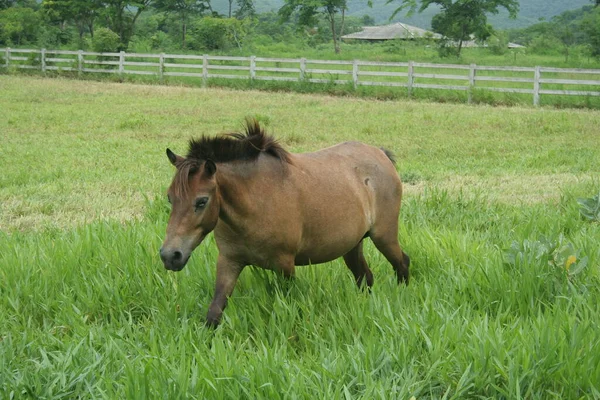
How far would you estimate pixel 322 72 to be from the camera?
23531 millimetres

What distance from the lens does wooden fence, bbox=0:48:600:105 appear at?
21578 millimetres

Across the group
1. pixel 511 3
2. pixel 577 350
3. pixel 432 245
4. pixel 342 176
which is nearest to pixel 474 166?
pixel 432 245

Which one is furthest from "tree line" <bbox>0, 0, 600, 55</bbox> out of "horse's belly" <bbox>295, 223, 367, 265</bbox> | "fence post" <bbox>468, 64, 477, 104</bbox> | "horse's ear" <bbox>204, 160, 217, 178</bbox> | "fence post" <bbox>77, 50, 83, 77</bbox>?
"horse's ear" <bbox>204, 160, 217, 178</bbox>

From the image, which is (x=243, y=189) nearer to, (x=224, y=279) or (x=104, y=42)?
(x=224, y=279)

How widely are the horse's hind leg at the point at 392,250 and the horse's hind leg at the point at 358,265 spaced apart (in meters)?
0.12

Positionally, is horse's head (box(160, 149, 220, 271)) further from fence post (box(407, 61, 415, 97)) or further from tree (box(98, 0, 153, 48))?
tree (box(98, 0, 153, 48))

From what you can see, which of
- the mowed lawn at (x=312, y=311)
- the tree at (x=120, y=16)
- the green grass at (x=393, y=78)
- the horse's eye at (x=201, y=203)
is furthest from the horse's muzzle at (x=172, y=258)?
the tree at (x=120, y=16)

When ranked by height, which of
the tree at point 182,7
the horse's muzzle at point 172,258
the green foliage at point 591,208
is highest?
the tree at point 182,7

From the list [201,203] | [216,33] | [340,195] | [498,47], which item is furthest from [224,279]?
[498,47]

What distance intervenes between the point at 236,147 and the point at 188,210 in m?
0.59

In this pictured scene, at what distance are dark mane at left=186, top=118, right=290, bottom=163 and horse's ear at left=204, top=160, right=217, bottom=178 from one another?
0.17ft

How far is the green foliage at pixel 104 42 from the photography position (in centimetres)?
3036

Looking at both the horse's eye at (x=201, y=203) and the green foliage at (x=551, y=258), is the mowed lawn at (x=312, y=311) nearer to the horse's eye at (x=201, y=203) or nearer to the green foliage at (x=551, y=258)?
the green foliage at (x=551, y=258)

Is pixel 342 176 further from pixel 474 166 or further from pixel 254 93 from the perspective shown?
pixel 254 93
